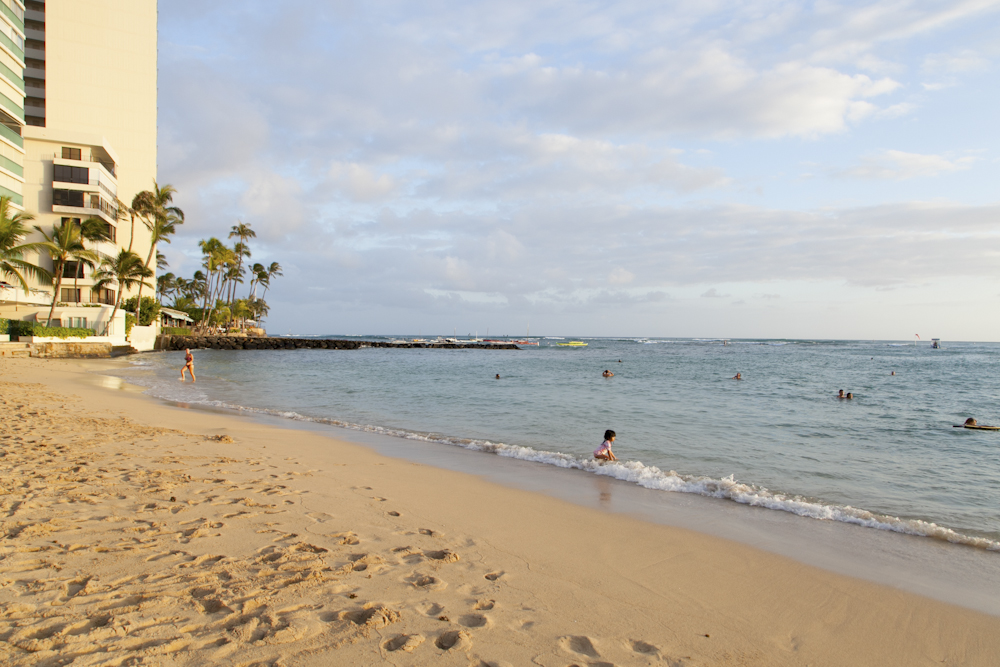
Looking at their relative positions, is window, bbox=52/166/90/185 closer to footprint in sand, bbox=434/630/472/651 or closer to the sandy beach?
the sandy beach

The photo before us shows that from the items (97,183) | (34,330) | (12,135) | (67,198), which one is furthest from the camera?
(97,183)

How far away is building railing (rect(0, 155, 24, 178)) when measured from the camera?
122ft

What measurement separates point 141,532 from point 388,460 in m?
4.83

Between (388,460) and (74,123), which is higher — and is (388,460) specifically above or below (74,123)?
below

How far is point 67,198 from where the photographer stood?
4519cm

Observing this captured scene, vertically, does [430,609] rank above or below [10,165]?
below

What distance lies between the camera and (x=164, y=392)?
19109 mm

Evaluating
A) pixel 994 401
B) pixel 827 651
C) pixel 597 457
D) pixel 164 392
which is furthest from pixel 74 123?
pixel 994 401

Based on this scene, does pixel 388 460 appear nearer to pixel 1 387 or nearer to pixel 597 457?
pixel 597 457

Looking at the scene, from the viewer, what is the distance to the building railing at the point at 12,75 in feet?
127

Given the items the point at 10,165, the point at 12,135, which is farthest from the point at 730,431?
the point at 12,135

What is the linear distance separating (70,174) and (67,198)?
2102 millimetres

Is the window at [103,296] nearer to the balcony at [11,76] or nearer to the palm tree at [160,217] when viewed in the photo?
the palm tree at [160,217]

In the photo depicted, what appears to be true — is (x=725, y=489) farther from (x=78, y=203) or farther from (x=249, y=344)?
(x=249, y=344)
